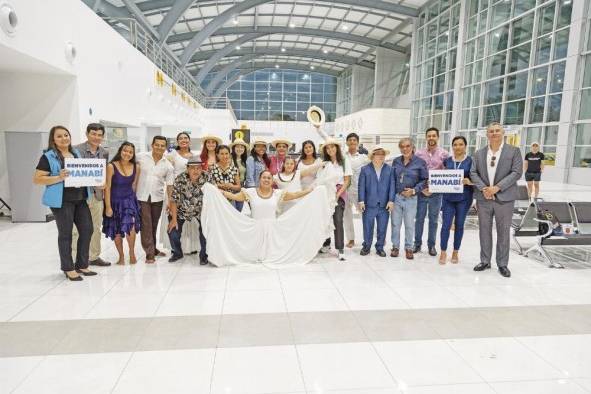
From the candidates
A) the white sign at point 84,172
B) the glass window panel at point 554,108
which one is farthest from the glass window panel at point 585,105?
the white sign at point 84,172

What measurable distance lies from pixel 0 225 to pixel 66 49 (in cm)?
326

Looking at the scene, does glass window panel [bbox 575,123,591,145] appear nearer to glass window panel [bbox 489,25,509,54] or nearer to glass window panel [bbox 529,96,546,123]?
glass window panel [bbox 529,96,546,123]

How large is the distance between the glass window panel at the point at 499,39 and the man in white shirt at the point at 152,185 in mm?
16631

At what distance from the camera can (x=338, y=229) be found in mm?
5074

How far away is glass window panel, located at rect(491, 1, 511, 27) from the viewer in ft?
52.8

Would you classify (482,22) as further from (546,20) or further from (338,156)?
(338,156)

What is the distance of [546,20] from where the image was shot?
45.9ft

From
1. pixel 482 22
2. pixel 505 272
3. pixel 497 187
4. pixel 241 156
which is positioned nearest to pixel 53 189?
pixel 241 156

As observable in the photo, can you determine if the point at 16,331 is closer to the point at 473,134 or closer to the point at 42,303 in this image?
the point at 42,303

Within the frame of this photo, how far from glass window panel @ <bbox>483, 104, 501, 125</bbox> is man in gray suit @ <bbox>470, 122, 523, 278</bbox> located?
13914 mm

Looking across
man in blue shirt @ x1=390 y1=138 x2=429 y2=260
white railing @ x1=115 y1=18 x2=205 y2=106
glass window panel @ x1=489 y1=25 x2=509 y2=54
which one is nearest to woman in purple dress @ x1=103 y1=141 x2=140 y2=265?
man in blue shirt @ x1=390 y1=138 x2=429 y2=260

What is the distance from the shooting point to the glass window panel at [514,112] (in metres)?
15.1

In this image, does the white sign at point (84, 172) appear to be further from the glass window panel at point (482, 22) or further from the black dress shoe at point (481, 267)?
the glass window panel at point (482, 22)

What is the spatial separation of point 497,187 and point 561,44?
40.3 feet
